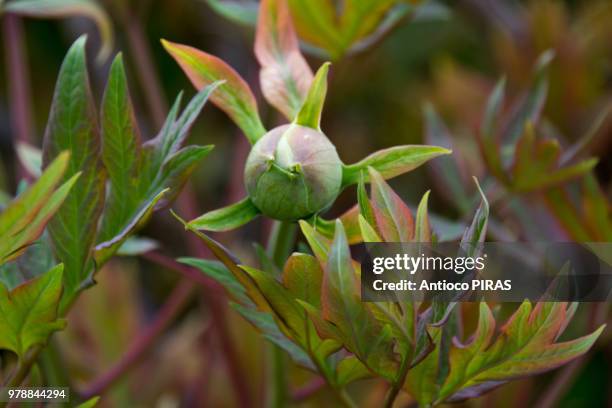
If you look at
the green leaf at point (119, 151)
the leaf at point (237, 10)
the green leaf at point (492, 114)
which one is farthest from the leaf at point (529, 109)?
the green leaf at point (119, 151)

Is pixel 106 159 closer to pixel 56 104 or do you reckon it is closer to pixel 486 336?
pixel 56 104

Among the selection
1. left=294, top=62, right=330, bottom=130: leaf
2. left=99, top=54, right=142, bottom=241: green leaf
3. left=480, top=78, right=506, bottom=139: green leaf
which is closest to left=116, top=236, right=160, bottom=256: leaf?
left=99, top=54, right=142, bottom=241: green leaf

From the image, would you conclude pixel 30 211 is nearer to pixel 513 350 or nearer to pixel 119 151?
pixel 119 151

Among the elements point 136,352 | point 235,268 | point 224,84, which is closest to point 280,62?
point 224,84

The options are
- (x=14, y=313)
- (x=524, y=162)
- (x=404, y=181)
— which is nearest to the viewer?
(x=14, y=313)

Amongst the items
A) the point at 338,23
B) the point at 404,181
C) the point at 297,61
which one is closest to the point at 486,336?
the point at 297,61

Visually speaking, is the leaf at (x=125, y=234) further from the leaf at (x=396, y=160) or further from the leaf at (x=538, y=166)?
the leaf at (x=538, y=166)
